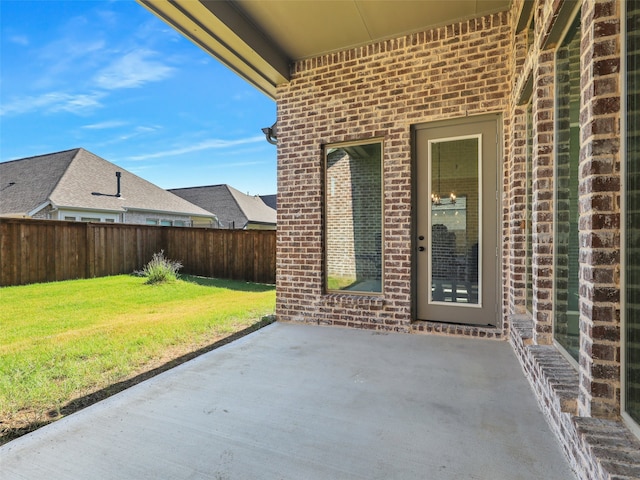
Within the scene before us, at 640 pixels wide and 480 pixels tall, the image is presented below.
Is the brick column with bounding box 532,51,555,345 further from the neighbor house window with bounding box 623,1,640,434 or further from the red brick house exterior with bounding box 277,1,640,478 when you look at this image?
the neighbor house window with bounding box 623,1,640,434

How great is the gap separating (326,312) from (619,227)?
3318 mm

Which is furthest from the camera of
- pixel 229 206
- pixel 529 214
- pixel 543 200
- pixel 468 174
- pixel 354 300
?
pixel 229 206

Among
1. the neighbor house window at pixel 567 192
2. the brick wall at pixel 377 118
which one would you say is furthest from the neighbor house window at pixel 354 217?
the neighbor house window at pixel 567 192

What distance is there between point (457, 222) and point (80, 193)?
46.8ft

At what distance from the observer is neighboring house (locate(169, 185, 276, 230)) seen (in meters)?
21.9

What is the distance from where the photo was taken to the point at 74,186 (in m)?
13.0

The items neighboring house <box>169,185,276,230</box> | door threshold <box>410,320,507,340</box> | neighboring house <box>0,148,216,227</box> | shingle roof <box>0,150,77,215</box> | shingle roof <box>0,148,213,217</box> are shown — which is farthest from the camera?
neighboring house <box>169,185,276,230</box>

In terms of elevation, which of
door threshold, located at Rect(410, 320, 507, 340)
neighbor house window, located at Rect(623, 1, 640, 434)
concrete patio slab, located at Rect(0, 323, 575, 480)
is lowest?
concrete patio slab, located at Rect(0, 323, 575, 480)

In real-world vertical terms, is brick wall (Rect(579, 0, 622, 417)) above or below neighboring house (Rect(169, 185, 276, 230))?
below

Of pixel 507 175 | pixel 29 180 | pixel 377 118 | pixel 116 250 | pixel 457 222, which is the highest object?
pixel 29 180

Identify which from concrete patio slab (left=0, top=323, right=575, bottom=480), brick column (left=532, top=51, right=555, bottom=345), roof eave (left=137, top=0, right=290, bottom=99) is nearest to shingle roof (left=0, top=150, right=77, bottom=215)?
roof eave (left=137, top=0, right=290, bottom=99)

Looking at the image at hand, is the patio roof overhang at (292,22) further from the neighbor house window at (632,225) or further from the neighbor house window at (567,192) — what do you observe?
the neighbor house window at (632,225)

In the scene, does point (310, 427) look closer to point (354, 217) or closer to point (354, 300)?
point (354, 300)

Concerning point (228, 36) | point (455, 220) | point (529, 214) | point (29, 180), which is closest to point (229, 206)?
point (29, 180)
